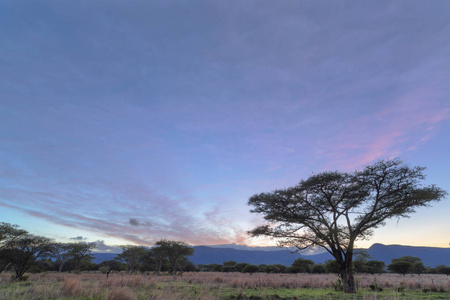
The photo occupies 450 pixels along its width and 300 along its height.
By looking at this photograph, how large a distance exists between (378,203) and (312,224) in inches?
231

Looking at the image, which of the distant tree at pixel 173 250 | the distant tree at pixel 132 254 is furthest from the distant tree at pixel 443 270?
the distant tree at pixel 132 254

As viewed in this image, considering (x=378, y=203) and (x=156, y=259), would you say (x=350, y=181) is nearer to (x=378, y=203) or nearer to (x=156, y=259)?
(x=378, y=203)

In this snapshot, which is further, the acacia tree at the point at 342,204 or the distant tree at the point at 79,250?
the distant tree at the point at 79,250

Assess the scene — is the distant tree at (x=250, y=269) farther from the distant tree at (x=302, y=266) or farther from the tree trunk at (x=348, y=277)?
the tree trunk at (x=348, y=277)

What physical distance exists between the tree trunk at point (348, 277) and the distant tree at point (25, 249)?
125 ft

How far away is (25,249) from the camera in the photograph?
108ft

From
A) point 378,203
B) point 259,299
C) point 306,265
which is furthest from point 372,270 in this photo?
point 259,299

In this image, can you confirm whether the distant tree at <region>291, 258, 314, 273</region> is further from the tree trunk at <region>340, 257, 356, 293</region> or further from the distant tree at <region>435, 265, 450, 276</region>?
the tree trunk at <region>340, 257, 356, 293</region>

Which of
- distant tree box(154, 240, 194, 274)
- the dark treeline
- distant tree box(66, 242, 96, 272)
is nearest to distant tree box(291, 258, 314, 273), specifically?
the dark treeline

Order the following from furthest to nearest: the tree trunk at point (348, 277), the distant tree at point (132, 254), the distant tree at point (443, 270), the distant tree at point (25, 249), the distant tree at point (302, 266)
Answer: the distant tree at point (302, 266) → the distant tree at point (443, 270) → the distant tree at point (132, 254) → the distant tree at point (25, 249) → the tree trunk at point (348, 277)

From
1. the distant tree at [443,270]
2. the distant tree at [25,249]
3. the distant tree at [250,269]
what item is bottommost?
the distant tree at [250,269]

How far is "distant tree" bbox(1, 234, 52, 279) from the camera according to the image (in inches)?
1239

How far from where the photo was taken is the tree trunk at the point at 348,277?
60.4 ft

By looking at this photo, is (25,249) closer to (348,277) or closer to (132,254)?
(132,254)
